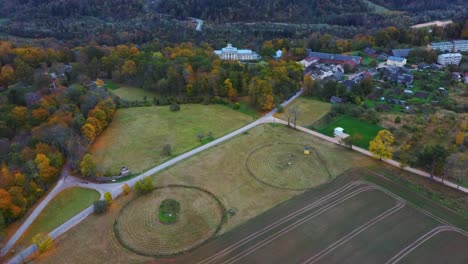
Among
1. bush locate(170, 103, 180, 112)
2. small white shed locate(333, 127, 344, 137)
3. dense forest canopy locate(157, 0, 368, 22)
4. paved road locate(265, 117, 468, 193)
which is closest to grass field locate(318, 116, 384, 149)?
small white shed locate(333, 127, 344, 137)

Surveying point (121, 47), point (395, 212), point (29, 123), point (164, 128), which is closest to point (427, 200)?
point (395, 212)

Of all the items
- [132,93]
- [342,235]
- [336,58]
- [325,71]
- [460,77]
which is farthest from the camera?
[336,58]

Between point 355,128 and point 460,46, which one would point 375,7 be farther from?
point 355,128

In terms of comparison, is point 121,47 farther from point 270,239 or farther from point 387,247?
point 387,247

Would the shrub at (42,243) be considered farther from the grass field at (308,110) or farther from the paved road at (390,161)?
the grass field at (308,110)

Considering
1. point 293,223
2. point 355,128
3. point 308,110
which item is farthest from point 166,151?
point 355,128

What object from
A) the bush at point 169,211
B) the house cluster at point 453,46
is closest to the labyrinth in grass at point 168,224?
the bush at point 169,211

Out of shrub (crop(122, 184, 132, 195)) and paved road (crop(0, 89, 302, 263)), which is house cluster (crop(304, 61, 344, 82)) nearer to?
paved road (crop(0, 89, 302, 263))
